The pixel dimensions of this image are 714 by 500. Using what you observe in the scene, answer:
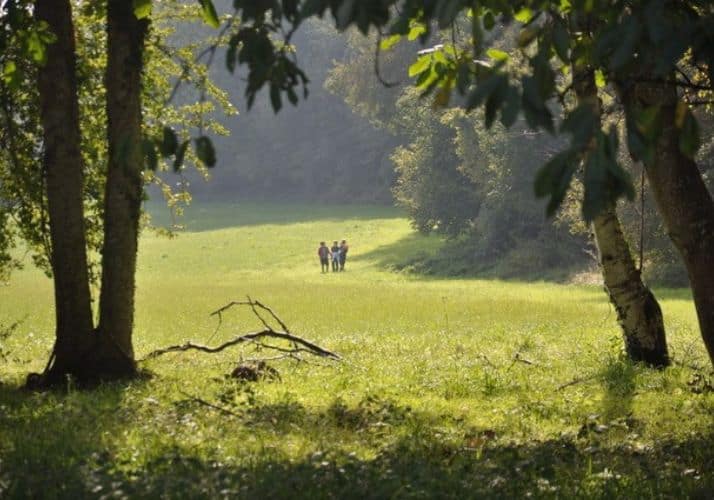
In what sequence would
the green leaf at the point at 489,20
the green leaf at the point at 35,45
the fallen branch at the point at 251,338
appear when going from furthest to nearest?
the fallen branch at the point at 251,338 < the green leaf at the point at 35,45 < the green leaf at the point at 489,20

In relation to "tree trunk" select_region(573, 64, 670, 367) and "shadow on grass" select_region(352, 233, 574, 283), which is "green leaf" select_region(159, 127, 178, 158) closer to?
"tree trunk" select_region(573, 64, 670, 367)

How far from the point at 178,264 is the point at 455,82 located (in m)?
54.0

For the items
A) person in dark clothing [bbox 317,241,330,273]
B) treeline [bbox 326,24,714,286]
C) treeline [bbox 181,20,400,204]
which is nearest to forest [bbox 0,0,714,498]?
treeline [bbox 326,24,714,286]

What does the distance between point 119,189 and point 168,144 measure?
775 centimetres

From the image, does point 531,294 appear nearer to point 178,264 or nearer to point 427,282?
point 427,282

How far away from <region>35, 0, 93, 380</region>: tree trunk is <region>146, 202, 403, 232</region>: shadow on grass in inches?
2339

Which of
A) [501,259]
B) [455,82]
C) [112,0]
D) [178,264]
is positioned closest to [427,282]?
[501,259]

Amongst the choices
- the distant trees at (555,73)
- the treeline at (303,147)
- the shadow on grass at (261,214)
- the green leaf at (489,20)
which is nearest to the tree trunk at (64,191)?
the green leaf at (489,20)

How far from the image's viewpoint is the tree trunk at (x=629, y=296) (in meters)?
12.8

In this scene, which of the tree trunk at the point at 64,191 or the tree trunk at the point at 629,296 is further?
the tree trunk at the point at 629,296

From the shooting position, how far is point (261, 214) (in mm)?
90312

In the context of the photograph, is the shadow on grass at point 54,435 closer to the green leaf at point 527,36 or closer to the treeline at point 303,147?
the green leaf at point 527,36

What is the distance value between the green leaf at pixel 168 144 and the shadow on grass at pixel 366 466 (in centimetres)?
254

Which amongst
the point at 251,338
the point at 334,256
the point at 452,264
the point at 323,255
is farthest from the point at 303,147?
the point at 251,338
